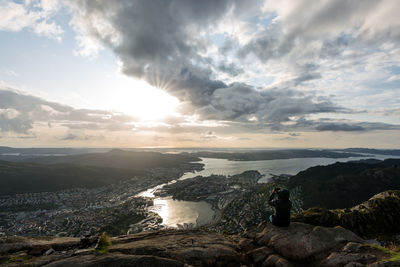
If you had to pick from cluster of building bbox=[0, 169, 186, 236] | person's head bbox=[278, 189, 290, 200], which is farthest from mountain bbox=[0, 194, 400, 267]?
cluster of building bbox=[0, 169, 186, 236]

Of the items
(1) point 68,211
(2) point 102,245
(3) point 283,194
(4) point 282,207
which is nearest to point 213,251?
(4) point 282,207

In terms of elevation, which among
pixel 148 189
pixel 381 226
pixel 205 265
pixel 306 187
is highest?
pixel 205 265

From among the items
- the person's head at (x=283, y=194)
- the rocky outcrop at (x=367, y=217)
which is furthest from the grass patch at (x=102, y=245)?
the rocky outcrop at (x=367, y=217)

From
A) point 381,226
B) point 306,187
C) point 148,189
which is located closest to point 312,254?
point 381,226

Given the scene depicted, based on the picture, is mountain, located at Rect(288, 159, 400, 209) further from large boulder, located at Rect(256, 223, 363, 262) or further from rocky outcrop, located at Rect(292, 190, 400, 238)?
large boulder, located at Rect(256, 223, 363, 262)

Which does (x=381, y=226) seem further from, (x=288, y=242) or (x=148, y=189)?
(x=148, y=189)
